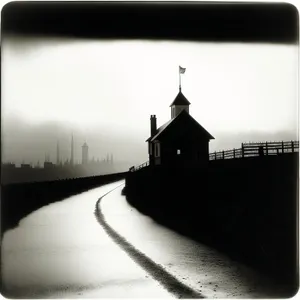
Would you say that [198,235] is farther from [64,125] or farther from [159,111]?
[64,125]

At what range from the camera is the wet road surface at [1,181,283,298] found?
566cm

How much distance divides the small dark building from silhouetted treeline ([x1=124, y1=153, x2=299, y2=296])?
1.60 feet

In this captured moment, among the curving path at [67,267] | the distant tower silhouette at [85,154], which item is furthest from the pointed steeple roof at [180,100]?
the curving path at [67,267]

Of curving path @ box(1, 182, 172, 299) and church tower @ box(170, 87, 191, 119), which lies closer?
curving path @ box(1, 182, 172, 299)

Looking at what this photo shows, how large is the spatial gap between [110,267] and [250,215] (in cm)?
276

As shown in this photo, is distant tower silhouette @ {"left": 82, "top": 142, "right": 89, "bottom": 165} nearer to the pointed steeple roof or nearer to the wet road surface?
the wet road surface

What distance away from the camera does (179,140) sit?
29.0 ft

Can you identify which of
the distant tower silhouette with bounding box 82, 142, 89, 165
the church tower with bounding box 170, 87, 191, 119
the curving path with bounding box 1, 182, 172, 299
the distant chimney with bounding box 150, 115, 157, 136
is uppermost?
the church tower with bounding box 170, 87, 191, 119

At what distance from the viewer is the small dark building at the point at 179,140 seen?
6.89 metres

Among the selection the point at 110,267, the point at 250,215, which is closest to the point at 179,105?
the point at 250,215

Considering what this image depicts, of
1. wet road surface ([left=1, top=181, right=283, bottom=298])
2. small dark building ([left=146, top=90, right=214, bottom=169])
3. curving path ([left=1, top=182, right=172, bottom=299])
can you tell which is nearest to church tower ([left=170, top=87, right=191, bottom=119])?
small dark building ([left=146, top=90, right=214, bottom=169])

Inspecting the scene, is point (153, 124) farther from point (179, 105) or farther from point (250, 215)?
point (250, 215)

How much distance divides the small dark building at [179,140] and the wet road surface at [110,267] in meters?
1.63

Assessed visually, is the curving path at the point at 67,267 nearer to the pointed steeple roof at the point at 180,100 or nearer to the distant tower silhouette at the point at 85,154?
the distant tower silhouette at the point at 85,154
